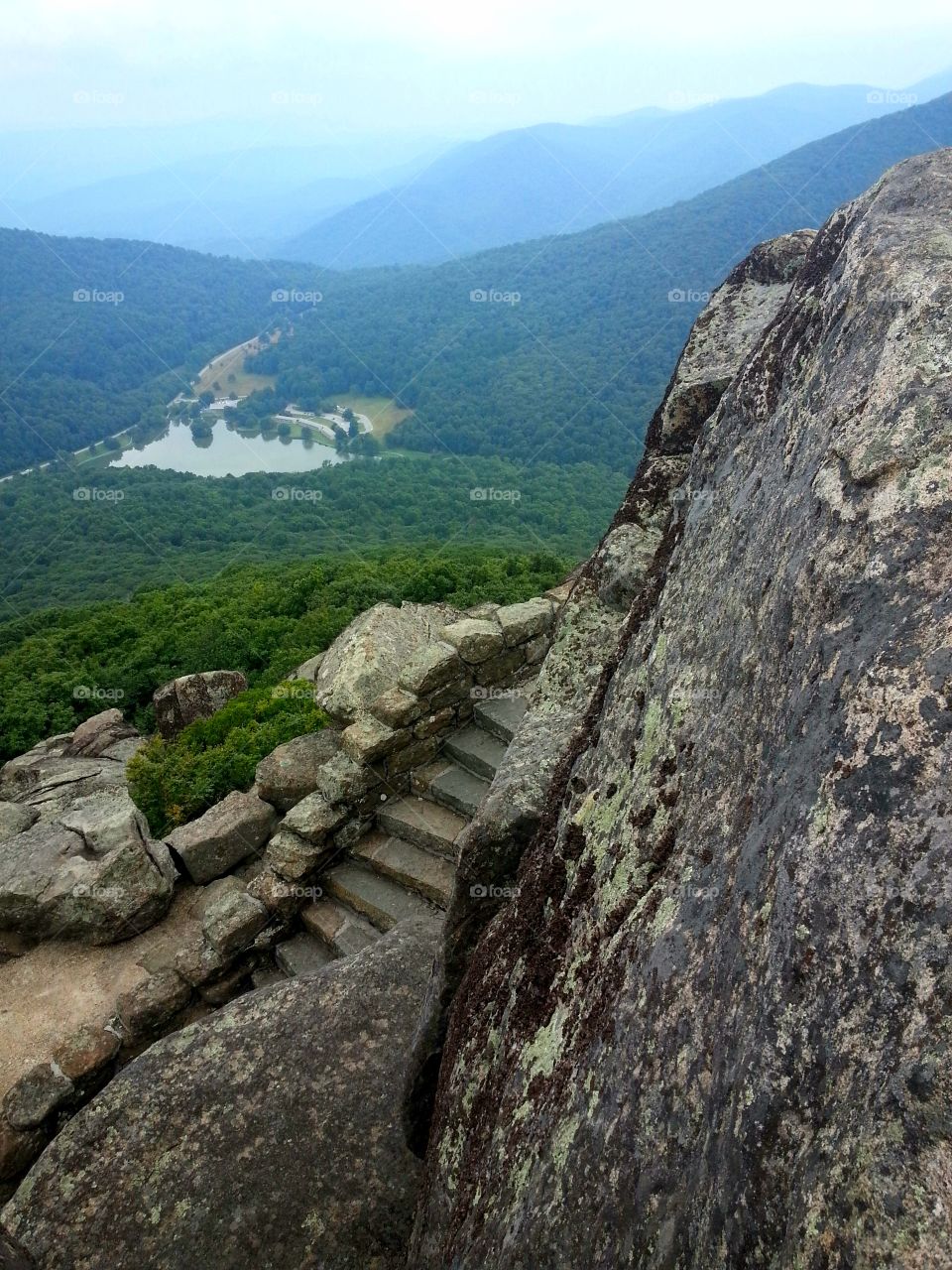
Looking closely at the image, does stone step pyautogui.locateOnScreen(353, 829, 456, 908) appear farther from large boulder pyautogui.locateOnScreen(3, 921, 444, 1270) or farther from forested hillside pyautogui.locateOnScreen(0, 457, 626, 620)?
forested hillside pyautogui.locateOnScreen(0, 457, 626, 620)

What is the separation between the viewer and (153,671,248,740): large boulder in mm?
13266

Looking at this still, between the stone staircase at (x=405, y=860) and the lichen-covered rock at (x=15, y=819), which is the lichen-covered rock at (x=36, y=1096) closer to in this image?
the stone staircase at (x=405, y=860)

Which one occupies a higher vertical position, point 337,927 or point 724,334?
point 724,334

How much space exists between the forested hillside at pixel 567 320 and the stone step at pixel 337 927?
178ft

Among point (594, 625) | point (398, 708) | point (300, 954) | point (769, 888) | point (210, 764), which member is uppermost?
point (769, 888)

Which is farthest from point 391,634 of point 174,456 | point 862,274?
point 174,456

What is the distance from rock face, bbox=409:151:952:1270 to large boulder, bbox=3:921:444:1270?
2.69ft

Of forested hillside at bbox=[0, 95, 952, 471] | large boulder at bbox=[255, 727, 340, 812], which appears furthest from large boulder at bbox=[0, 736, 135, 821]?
forested hillside at bbox=[0, 95, 952, 471]

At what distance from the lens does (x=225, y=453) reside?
88812 mm

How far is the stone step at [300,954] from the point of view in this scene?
24.2 ft

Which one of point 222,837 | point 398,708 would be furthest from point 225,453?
point 398,708

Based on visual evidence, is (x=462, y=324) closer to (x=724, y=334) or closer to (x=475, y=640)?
(x=475, y=640)

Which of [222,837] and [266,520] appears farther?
[266,520]

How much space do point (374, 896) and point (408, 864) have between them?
0.43 meters
